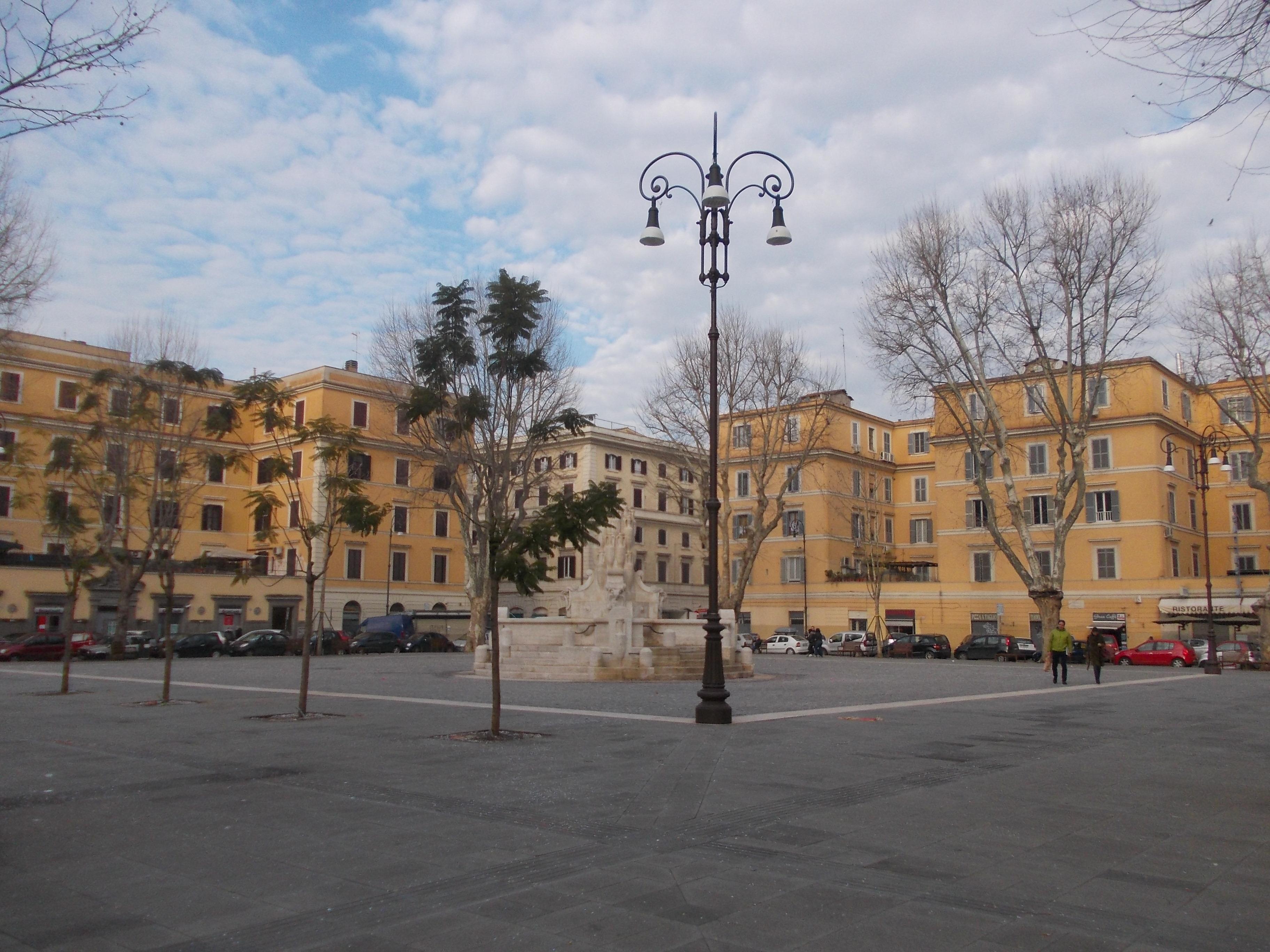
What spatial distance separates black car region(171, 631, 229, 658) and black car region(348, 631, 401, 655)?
5.88 metres

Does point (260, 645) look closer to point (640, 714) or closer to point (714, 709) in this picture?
point (640, 714)

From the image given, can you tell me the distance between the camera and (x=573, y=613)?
2881cm

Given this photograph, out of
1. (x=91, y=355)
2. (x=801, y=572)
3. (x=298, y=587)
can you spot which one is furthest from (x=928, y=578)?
(x=91, y=355)

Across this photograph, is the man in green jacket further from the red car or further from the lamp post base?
the red car

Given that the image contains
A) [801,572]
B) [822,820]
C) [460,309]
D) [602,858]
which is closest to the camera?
[602,858]

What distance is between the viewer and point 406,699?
1833cm

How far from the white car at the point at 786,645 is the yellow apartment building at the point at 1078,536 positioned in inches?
172

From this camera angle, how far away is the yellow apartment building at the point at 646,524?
66.3 meters

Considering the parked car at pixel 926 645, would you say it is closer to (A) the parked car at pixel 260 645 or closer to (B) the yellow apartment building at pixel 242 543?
(B) the yellow apartment building at pixel 242 543

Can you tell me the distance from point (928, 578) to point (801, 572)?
9153mm

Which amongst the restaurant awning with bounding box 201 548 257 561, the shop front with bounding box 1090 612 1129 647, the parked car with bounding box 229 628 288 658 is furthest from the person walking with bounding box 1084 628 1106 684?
the restaurant awning with bounding box 201 548 257 561

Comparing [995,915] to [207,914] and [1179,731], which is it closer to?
[207,914]

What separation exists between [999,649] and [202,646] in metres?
35.5

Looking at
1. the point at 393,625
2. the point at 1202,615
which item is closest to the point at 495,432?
the point at 393,625
